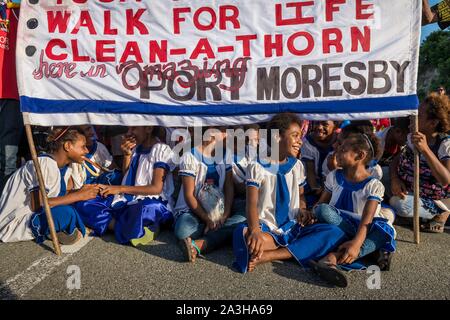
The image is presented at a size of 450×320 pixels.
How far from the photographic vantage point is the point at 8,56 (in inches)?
132

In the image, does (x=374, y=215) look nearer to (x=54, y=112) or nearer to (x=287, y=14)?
(x=287, y=14)

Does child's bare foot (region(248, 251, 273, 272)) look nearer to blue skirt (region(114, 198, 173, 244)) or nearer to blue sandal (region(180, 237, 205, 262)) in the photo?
blue sandal (region(180, 237, 205, 262))

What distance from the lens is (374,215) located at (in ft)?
8.96

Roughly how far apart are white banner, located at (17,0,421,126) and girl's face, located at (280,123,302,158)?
205 mm

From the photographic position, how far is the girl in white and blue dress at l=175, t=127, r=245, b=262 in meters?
2.83

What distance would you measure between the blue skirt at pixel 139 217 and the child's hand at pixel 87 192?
248mm

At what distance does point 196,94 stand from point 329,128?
1.46 metres

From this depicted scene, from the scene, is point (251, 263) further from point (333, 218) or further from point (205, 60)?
point (205, 60)

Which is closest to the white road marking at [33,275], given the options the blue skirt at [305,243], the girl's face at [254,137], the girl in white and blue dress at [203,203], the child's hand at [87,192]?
the child's hand at [87,192]

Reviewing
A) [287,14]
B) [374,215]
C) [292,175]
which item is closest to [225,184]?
[292,175]

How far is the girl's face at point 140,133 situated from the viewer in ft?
11.1

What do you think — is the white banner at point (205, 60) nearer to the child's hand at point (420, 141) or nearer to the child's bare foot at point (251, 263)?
the child's hand at point (420, 141)

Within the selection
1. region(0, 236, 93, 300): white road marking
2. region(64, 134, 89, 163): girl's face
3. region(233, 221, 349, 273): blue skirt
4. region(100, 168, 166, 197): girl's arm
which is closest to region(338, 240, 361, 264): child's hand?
region(233, 221, 349, 273): blue skirt

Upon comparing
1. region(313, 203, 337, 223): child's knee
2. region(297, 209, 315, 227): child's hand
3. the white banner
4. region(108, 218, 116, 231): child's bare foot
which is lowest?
region(108, 218, 116, 231): child's bare foot
